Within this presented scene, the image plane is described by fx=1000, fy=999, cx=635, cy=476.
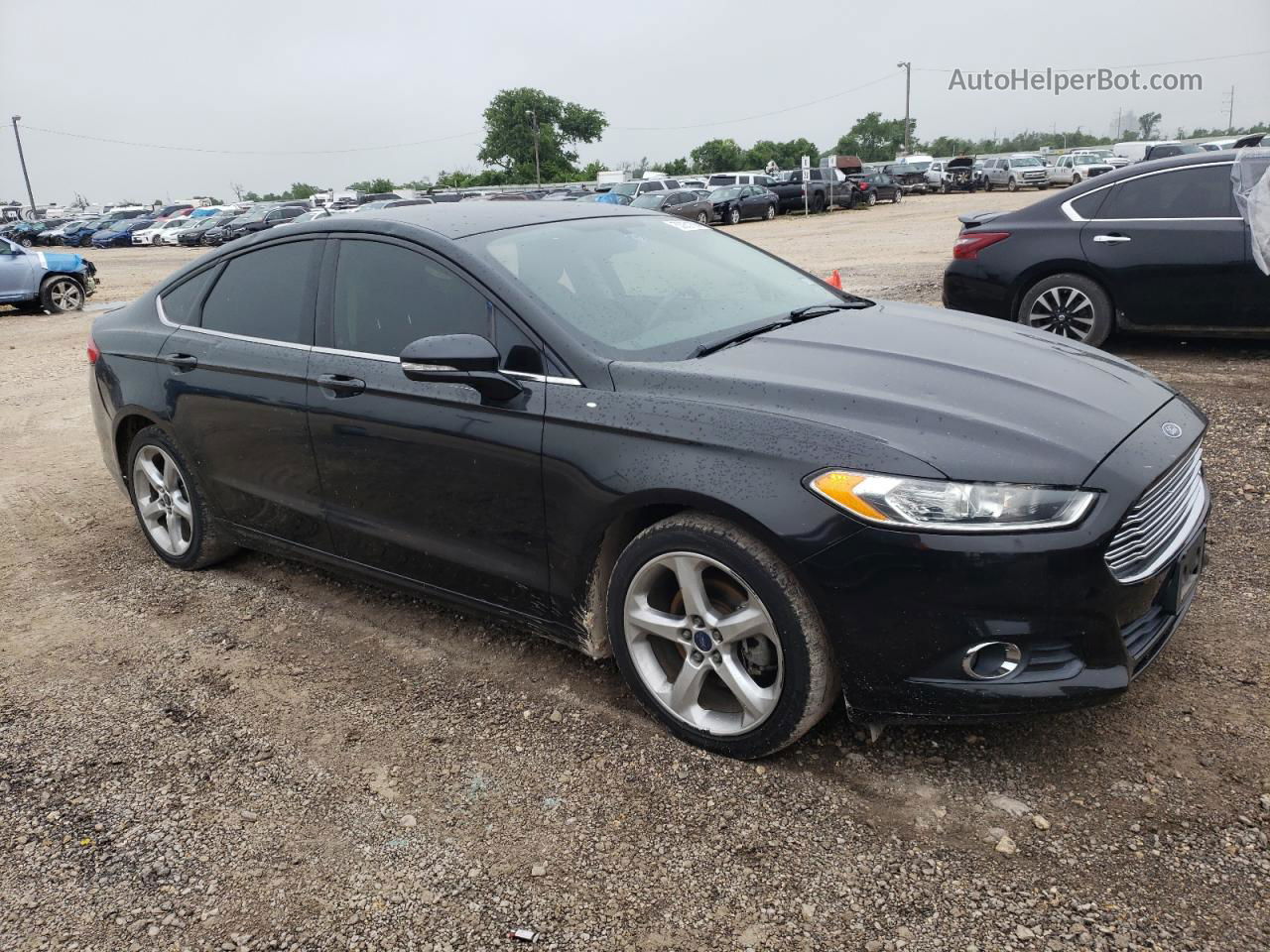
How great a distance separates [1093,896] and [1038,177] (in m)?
46.2

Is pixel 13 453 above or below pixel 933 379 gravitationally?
below

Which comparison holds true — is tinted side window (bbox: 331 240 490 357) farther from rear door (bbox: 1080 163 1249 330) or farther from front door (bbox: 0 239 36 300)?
front door (bbox: 0 239 36 300)

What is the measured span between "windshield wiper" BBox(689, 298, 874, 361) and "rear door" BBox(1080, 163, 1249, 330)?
419 centimetres

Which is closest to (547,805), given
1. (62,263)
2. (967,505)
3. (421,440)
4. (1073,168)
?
(421,440)

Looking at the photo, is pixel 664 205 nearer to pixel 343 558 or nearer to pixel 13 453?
pixel 13 453

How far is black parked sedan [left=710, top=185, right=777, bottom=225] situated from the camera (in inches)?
1380

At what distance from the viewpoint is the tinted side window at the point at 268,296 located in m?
3.98

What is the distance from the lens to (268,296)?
4.15m

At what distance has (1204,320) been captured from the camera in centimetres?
715

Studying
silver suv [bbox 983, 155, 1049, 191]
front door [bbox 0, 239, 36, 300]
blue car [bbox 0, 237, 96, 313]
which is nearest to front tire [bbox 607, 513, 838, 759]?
blue car [bbox 0, 237, 96, 313]

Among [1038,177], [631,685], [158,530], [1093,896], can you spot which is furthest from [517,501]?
[1038,177]

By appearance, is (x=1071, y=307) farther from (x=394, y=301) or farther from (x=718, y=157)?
(x=718, y=157)

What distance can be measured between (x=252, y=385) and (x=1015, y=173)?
46192mm

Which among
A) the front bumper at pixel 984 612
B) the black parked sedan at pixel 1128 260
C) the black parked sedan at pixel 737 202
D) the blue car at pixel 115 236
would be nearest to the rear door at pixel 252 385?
the front bumper at pixel 984 612
